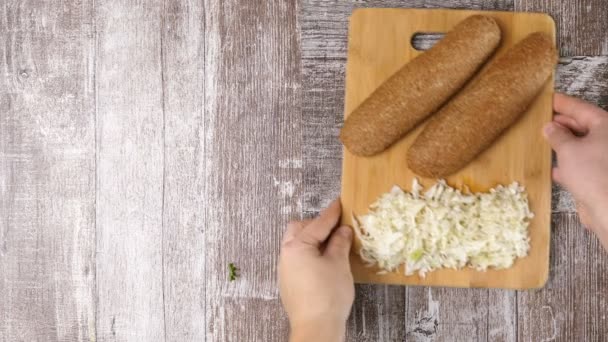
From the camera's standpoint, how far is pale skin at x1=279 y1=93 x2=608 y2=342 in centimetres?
149

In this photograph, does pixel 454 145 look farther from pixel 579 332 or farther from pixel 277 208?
pixel 579 332

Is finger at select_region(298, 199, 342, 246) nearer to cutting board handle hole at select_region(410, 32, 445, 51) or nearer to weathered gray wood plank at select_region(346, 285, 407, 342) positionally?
weathered gray wood plank at select_region(346, 285, 407, 342)

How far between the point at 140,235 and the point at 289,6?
0.92 metres

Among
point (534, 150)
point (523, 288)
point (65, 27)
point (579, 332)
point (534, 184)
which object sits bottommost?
point (579, 332)

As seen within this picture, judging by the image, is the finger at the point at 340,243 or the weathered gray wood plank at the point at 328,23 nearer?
the finger at the point at 340,243

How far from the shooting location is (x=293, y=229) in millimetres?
1641

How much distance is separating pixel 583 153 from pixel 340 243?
2.46ft

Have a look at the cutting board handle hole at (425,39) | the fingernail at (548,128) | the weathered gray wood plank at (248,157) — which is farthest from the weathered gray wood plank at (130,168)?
the fingernail at (548,128)

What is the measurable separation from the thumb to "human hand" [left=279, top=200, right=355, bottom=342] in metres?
0.66

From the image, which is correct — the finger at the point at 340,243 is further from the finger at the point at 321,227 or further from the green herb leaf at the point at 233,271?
the green herb leaf at the point at 233,271

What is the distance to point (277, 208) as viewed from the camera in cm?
174

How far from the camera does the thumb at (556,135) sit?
1524mm

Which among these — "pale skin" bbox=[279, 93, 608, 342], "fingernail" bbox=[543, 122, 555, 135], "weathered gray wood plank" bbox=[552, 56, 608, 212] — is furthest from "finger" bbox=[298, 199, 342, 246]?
"weathered gray wood plank" bbox=[552, 56, 608, 212]

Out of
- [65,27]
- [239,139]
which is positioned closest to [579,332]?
[239,139]
